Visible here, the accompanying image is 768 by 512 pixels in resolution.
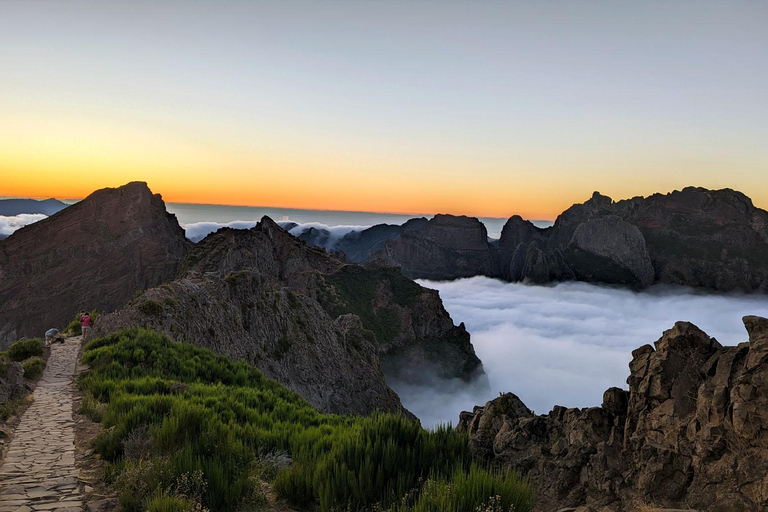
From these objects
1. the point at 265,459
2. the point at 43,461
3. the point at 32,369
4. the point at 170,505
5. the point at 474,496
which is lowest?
the point at 32,369

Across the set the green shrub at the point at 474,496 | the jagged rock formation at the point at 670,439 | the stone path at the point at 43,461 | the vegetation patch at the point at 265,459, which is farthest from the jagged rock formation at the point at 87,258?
the green shrub at the point at 474,496

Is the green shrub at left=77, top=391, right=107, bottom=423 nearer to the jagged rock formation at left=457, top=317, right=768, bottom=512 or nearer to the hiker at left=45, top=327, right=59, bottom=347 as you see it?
the jagged rock formation at left=457, top=317, right=768, bottom=512

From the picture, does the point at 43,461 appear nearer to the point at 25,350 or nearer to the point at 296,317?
the point at 25,350

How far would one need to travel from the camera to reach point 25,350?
18266 millimetres

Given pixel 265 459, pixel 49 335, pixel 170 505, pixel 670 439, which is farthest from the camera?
pixel 49 335

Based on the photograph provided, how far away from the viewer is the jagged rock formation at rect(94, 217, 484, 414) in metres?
29.5

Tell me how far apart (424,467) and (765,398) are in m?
4.01

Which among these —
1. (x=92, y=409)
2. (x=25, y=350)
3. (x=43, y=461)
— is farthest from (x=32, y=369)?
(x=43, y=461)

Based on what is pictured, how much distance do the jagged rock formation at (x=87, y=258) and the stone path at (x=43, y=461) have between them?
13511 cm

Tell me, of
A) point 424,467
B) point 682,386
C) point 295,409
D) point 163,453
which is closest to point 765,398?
point 682,386

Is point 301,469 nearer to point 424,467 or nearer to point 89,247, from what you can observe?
point 424,467

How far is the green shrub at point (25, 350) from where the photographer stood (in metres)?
18.0

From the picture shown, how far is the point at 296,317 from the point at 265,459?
42396 millimetres

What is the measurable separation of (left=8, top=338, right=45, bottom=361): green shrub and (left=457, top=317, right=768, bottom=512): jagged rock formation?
1964cm
